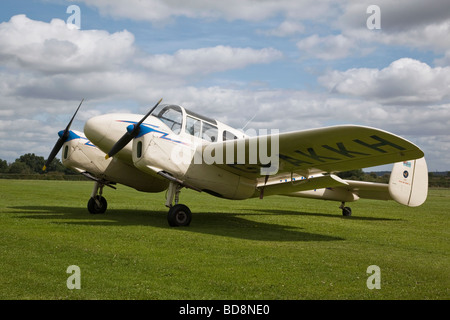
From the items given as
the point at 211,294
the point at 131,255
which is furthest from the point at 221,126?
the point at 211,294

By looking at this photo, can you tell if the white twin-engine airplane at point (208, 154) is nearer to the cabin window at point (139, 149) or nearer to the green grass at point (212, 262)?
the cabin window at point (139, 149)

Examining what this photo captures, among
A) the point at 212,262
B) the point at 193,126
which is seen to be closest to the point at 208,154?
the point at 193,126

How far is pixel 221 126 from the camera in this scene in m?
12.2

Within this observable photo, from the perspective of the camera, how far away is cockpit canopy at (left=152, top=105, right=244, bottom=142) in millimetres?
11117

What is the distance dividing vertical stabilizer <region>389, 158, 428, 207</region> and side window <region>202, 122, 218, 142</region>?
22.3ft

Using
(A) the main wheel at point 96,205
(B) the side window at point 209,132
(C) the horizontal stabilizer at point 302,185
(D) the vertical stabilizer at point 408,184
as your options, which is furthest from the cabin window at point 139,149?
(D) the vertical stabilizer at point 408,184

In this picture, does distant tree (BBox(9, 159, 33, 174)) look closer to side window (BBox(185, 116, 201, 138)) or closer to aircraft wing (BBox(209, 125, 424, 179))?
side window (BBox(185, 116, 201, 138))

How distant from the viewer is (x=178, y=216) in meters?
10.5

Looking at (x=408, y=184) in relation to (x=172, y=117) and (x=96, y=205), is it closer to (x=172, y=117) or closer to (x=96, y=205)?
(x=172, y=117)

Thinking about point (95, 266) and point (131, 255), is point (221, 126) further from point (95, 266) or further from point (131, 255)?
point (95, 266)

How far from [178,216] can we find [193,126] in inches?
98.7

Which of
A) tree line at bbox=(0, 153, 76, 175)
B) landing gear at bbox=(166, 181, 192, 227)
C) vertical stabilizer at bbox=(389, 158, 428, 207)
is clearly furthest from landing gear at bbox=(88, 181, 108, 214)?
tree line at bbox=(0, 153, 76, 175)

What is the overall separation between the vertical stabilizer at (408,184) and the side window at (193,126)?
7.42 m
